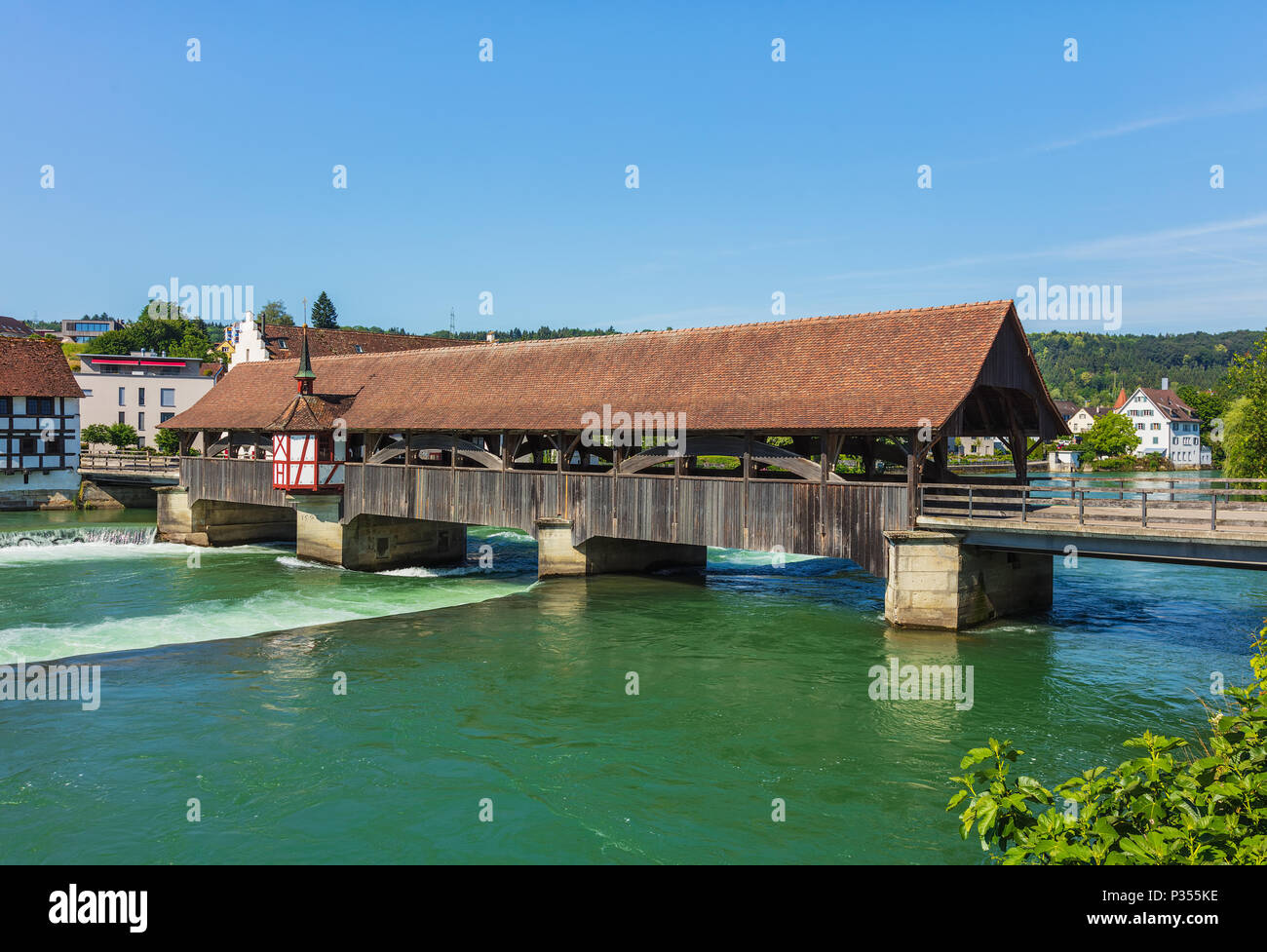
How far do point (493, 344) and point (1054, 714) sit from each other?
66.4ft

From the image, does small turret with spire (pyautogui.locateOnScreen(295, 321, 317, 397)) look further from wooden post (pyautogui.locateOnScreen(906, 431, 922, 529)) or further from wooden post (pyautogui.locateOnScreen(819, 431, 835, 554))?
wooden post (pyautogui.locateOnScreen(906, 431, 922, 529))

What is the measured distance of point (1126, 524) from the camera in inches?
616

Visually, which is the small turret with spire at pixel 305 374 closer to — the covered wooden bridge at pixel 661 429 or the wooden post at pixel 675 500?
the covered wooden bridge at pixel 661 429

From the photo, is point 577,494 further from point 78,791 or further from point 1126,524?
point 78,791

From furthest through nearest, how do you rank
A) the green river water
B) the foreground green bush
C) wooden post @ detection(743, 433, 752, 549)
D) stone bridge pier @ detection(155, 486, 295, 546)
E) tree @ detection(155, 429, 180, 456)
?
tree @ detection(155, 429, 180, 456) → stone bridge pier @ detection(155, 486, 295, 546) → wooden post @ detection(743, 433, 752, 549) → the green river water → the foreground green bush

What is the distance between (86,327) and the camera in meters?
149

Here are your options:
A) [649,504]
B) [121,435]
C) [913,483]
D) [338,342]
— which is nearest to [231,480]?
[649,504]

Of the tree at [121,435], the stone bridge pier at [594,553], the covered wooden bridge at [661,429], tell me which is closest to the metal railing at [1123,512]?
the covered wooden bridge at [661,429]

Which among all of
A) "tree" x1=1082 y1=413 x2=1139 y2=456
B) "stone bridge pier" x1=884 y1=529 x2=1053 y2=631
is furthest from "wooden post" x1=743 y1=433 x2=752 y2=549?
"tree" x1=1082 y1=413 x2=1139 y2=456

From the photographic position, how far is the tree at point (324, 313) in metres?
97.1

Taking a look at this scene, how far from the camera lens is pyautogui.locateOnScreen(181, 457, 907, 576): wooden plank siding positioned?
18156mm

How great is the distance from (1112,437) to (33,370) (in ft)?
273

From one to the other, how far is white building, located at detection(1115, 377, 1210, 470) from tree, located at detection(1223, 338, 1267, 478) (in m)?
60.2
